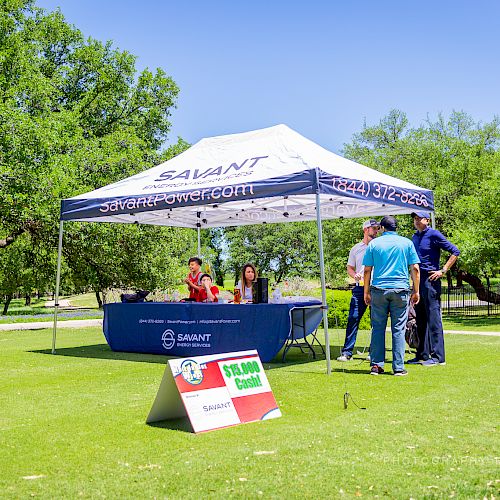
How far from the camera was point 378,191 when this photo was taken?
35.9ft

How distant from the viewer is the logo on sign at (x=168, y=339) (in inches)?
476

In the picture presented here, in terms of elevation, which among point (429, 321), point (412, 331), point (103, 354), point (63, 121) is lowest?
point (103, 354)

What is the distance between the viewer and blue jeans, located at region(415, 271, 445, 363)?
10531 millimetres

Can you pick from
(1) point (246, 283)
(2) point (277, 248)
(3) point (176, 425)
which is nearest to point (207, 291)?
(1) point (246, 283)

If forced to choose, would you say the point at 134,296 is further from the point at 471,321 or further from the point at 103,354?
the point at 471,321

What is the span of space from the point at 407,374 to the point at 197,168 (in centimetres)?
498

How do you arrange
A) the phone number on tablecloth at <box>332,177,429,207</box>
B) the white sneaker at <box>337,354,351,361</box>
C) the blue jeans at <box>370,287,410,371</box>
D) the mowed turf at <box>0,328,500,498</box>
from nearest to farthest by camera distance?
1. the mowed turf at <box>0,328,500,498</box>
2. the blue jeans at <box>370,287,410,371</box>
3. the phone number on tablecloth at <box>332,177,429,207</box>
4. the white sneaker at <box>337,354,351,361</box>

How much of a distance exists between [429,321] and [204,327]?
3482 millimetres

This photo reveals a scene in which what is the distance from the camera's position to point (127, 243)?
25.6m

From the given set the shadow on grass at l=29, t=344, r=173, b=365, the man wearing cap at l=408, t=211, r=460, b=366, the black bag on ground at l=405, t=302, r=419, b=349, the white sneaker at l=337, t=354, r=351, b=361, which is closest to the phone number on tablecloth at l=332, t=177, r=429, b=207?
the man wearing cap at l=408, t=211, r=460, b=366

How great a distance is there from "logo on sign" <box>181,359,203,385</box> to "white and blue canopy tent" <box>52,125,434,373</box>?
10.9 ft

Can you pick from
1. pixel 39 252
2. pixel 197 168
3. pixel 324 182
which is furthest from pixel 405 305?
pixel 39 252

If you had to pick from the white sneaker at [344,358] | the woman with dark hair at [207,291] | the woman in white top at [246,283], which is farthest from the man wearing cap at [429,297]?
the woman with dark hair at [207,291]

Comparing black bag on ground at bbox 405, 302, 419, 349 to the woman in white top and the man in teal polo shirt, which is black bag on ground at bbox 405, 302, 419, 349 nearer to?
the man in teal polo shirt
